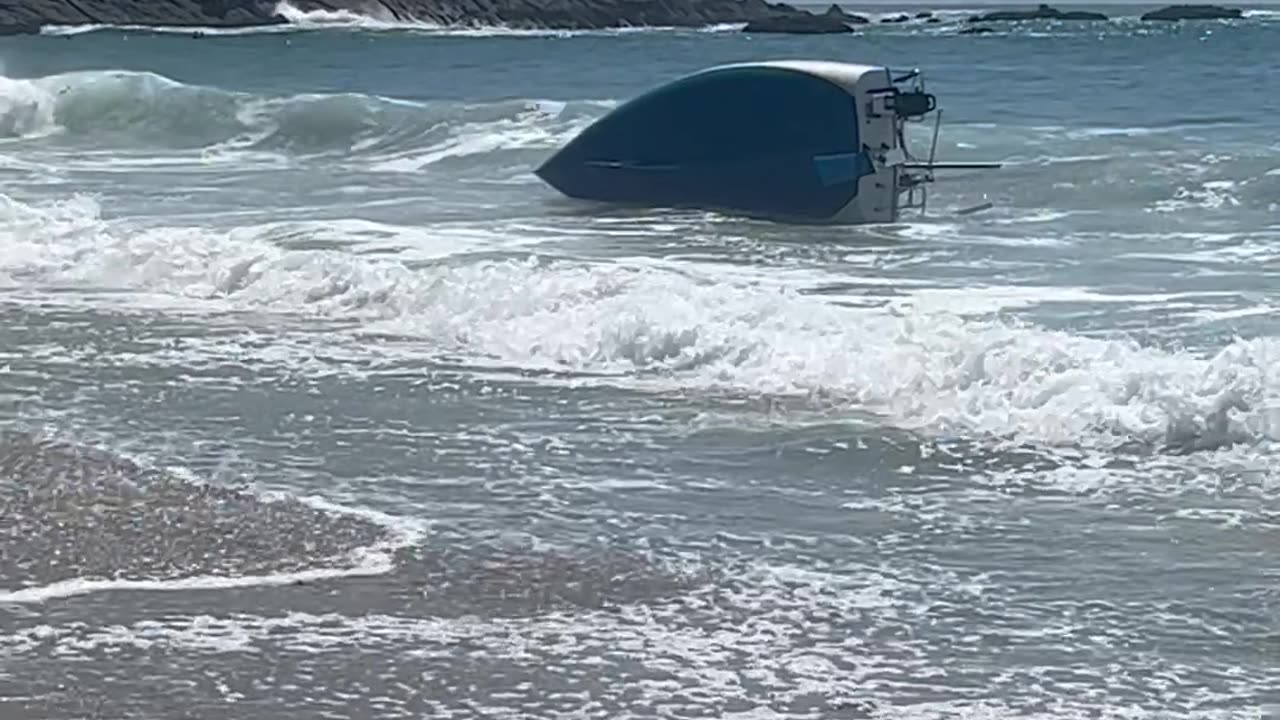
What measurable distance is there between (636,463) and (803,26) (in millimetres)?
88031

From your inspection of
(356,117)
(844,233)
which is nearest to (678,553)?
(844,233)

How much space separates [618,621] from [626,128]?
51.7 ft

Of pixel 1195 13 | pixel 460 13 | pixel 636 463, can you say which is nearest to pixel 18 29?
pixel 460 13

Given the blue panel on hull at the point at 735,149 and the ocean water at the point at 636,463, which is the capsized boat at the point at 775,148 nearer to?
the blue panel on hull at the point at 735,149

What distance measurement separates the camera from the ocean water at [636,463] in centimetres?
616

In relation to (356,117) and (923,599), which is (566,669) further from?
(356,117)

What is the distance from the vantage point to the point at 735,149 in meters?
20.9

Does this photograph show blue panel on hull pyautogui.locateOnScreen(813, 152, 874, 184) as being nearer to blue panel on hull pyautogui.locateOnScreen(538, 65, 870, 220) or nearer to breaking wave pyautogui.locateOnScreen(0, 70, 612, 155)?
blue panel on hull pyautogui.locateOnScreen(538, 65, 870, 220)

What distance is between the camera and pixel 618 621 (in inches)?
→ 260

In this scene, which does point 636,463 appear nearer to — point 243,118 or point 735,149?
point 735,149

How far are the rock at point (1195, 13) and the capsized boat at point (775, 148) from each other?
8387 cm

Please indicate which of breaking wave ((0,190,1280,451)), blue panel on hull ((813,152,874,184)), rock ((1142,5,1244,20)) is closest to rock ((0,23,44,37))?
rock ((1142,5,1244,20))

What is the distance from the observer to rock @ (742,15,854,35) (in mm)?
94500

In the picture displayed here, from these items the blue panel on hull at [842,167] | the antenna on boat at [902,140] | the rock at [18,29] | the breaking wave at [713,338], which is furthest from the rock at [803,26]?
the breaking wave at [713,338]
